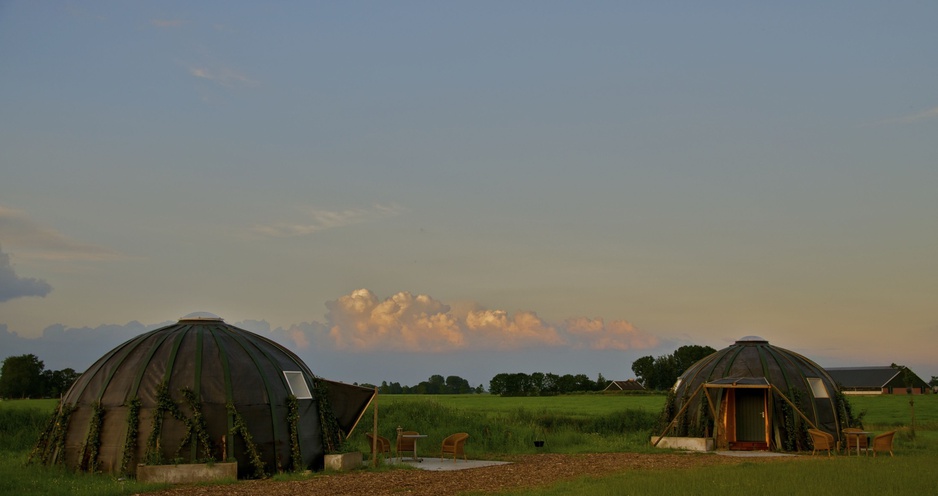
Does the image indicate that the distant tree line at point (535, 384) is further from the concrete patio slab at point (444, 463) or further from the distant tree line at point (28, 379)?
the concrete patio slab at point (444, 463)

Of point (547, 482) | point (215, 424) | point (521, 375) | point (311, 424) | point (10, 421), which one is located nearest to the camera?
point (547, 482)

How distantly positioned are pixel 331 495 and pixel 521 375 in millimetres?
82484

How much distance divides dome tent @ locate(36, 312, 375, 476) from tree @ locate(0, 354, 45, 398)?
48950mm

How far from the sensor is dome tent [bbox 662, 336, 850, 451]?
31312 millimetres

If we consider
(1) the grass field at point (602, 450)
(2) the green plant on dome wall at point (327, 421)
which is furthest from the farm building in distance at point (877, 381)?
(2) the green plant on dome wall at point (327, 421)

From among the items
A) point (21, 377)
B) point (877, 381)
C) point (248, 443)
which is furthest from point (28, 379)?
point (877, 381)

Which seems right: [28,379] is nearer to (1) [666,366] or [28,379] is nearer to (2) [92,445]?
(2) [92,445]

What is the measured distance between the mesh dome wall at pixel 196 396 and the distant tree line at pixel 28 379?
155 ft

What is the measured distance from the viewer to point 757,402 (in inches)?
1272

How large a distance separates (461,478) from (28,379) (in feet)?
189

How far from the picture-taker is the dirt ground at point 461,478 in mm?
19047

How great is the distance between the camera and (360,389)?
2630cm

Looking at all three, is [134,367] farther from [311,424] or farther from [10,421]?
[10,421]

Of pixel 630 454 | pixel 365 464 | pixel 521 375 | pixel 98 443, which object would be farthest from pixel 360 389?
pixel 521 375
